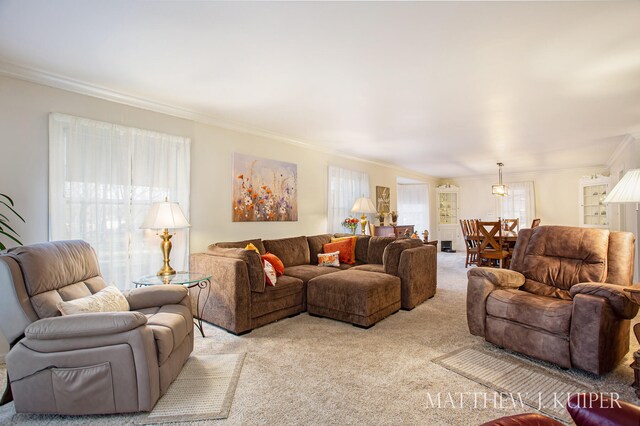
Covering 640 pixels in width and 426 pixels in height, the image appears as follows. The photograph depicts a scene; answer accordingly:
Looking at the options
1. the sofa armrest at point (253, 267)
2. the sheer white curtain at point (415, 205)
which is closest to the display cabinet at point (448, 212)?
the sheer white curtain at point (415, 205)

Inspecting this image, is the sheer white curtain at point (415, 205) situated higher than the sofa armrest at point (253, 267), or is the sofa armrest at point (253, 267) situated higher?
the sheer white curtain at point (415, 205)

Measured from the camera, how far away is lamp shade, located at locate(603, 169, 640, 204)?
229 cm

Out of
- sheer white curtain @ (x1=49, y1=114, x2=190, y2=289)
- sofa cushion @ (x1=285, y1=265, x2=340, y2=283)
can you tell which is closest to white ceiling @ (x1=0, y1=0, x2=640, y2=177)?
sheer white curtain @ (x1=49, y1=114, x2=190, y2=289)

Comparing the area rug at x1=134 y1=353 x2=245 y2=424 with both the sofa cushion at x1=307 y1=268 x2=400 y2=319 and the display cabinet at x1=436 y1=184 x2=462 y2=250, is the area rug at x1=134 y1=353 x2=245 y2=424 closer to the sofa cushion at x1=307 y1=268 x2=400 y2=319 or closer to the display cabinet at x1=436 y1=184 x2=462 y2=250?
the sofa cushion at x1=307 y1=268 x2=400 y2=319

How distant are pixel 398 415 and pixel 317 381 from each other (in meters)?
0.61

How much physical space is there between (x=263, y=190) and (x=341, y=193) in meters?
1.87

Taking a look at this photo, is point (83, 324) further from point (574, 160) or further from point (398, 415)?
point (574, 160)

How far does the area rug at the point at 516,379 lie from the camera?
201 centimetres

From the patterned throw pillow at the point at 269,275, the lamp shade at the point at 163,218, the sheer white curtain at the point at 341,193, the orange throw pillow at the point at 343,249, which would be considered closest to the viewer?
the lamp shade at the point at 163,218

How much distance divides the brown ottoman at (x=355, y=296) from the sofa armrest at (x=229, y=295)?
0.82 m

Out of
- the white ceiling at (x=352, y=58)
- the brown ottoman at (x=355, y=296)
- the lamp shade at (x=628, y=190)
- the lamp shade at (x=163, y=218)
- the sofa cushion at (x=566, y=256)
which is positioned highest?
the white ceiling at (x=352, y=58)

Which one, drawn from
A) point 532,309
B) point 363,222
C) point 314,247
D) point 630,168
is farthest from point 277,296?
point 630,168

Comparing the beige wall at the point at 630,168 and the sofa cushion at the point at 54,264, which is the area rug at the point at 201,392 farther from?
the beige wall at the point at 630,168

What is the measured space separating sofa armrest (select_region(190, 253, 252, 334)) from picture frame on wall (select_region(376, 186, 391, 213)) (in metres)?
4.52
